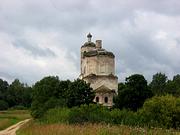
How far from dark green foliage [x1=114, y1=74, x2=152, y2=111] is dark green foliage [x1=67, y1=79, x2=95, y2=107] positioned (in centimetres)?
570

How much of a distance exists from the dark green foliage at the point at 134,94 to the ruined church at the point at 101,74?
12252 mm

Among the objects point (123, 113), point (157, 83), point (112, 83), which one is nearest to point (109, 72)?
point (112, 83)

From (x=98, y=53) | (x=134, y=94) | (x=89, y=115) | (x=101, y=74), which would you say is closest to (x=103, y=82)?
(x=101, y=74)

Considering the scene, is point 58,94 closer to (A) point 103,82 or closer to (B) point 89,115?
(A) point 103,82

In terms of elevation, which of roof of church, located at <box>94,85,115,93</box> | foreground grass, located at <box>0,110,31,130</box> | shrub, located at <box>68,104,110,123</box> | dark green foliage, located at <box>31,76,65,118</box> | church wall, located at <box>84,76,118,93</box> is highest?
church wall, located at <box>84,76,118,93</box>

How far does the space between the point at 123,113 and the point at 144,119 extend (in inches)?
147

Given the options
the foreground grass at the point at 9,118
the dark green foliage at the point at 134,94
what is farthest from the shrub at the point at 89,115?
the dark green foliage at the point at 134,94

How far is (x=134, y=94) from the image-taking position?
83.2m

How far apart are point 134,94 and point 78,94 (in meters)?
10.6

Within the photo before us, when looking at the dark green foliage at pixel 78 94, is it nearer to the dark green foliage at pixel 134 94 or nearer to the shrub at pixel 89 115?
the dark green foliage at pixel 134 94

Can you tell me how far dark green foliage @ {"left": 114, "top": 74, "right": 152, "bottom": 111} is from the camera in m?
83.2

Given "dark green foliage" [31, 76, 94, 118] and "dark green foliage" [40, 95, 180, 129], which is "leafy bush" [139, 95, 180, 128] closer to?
"dark green foliage" [40, 95, 180, 129]

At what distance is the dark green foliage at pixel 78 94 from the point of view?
8588 cm

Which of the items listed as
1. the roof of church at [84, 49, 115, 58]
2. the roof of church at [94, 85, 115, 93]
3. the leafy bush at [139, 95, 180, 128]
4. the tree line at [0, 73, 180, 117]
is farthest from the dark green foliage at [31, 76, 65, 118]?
the leafy bush at [139, 95, 180, 128]
